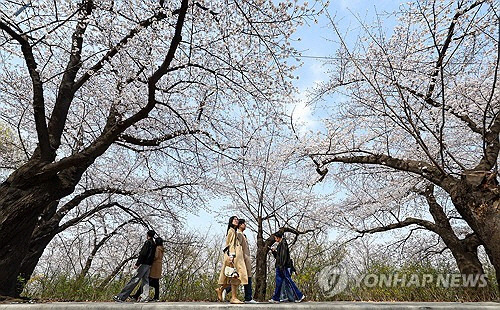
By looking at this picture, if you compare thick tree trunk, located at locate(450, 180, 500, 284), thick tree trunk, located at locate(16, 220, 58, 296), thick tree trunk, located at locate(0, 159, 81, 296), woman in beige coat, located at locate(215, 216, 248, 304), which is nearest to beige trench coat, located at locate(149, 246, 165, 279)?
woman in beige coat, located at locate(215, 216, 248, 304)

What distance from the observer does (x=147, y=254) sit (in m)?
7.71

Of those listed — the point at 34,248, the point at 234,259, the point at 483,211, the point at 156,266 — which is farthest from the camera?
the point at 34,248

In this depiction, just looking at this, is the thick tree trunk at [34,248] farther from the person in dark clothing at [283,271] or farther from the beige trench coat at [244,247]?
the person in dark clothing at [283,271]

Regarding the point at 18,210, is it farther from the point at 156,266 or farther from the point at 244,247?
the point at 244,247

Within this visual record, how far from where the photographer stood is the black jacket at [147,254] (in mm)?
7648

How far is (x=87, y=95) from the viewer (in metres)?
11.6

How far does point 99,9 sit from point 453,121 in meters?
11.8

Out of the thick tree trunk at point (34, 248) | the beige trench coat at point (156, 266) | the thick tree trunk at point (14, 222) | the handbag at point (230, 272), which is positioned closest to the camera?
the handbag at point (230, 272)

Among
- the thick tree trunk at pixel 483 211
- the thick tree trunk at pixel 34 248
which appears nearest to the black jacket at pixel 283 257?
the thick tree trunk at pixel 483 211

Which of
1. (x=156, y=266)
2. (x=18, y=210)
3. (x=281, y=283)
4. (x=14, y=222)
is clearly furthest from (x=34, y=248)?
(x=281, y=283)

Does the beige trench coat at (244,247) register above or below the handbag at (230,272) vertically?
above

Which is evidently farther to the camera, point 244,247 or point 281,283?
point 281,283

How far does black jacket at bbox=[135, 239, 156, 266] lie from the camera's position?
7648 millimetres

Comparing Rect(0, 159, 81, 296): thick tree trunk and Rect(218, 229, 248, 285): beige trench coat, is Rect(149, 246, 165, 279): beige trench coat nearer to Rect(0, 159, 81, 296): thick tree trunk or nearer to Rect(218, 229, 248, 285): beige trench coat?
Rect(218, 229, 248, 285): beige trench coat
